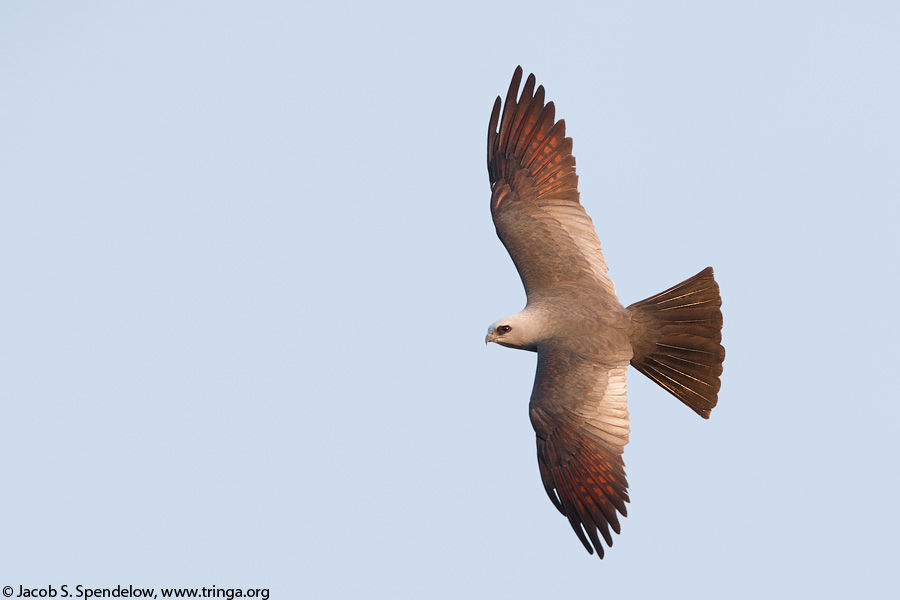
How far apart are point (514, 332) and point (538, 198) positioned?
5.99 feet

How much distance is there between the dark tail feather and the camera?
12609 mm

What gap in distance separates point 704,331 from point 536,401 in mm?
1965

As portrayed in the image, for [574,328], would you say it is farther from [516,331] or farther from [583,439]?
[583,439]

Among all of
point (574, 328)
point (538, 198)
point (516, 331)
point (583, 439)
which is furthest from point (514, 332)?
point (538, 198)

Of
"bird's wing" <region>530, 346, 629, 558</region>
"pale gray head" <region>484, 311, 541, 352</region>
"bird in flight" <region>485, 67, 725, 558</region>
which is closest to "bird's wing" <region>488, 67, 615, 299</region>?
"bird in flight" <region>485, 67, 725, 558</region>

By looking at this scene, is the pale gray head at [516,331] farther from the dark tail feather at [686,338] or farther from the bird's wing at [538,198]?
the dark tail feather at [686,338]

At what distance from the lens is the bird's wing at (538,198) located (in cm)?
1354

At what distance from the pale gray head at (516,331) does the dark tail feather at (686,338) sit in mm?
1095

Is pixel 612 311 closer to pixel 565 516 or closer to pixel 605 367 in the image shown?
pixel 605 367

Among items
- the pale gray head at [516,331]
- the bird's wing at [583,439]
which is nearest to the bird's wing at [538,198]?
the pale gray head at [516,331]

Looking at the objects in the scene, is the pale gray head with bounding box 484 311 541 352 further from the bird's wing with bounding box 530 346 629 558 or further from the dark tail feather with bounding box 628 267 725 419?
the dark tail feather with bounding box 628 267 725 419

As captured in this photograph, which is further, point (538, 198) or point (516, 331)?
point (538, 198)

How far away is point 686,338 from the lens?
12664 mm

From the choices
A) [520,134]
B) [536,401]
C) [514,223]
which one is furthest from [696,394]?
[520,134]
